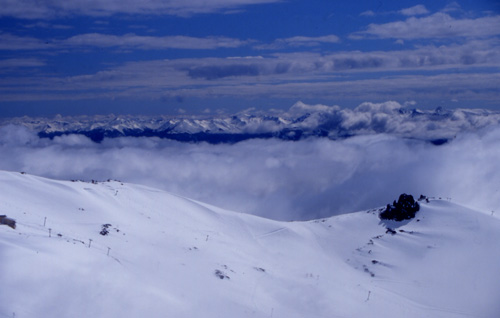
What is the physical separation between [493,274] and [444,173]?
148649 mm

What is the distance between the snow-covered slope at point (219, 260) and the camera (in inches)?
1033

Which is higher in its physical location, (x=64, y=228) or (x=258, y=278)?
(x=64, y=228)

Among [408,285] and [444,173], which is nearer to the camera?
[408,285]

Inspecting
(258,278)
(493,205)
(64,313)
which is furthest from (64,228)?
(493,205)

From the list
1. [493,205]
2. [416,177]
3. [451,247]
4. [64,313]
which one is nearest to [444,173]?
[416,177]

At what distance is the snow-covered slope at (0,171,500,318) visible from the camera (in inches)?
1033

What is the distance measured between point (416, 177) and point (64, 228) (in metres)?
187

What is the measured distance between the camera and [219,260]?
41.8 m

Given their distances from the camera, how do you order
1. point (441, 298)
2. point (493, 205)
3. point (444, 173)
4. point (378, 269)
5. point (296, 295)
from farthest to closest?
1. point (444, 173)
2. point (493, 205)
3. point (378, 269)
4. point (441, 298)
5. point (296, 295)

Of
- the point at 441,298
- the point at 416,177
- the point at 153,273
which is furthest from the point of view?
the point at 416,177

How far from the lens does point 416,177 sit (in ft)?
649

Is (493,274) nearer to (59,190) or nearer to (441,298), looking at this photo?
(441,298)

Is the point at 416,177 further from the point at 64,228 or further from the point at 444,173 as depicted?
the point at 64,228

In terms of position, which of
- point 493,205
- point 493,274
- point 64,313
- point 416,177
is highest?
point 64,313
